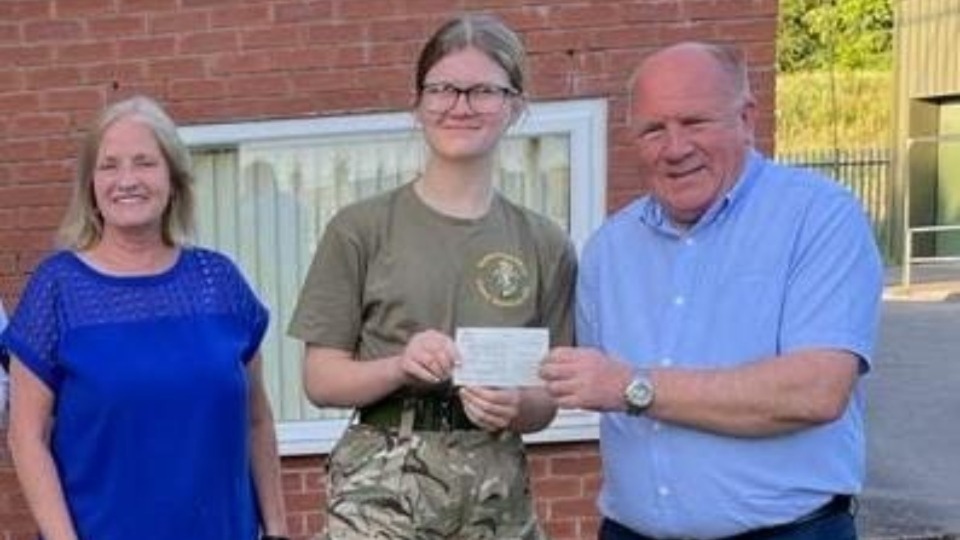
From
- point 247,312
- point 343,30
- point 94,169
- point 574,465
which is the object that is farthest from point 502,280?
point 574,465

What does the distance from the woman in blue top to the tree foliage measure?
29.3 metres

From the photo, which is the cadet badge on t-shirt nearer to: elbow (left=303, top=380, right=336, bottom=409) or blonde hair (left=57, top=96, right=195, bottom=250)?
elbow (left=303, top=380, right=336, bottom=409)

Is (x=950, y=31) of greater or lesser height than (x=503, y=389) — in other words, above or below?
above

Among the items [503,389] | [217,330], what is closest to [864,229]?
[503,389]

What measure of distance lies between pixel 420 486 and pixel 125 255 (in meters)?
0.76

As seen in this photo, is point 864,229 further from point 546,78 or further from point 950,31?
point 950,31

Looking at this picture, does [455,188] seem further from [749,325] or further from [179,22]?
[179,22]

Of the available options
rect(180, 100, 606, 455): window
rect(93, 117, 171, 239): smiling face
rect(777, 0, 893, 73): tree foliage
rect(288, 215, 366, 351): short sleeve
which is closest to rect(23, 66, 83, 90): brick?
rect(180, 100, 606, 455): window

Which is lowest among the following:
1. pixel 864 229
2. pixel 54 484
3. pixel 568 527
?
pixel 568 527

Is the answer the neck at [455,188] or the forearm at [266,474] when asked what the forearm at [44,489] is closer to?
the forearm at [266,474]

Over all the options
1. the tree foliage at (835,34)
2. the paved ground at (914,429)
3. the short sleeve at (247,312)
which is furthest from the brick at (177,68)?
the tree foliage at (835,34)

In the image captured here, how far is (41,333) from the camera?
2717 millimetres

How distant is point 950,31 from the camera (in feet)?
58.4

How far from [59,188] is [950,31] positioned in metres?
15.0
